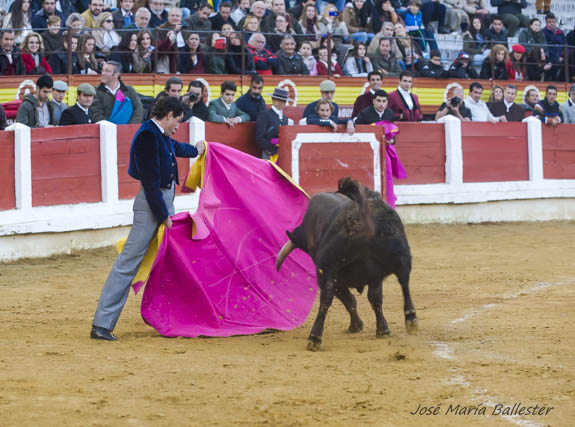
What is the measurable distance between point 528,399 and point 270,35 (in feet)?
29.1

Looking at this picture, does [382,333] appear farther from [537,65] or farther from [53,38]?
[537,65]

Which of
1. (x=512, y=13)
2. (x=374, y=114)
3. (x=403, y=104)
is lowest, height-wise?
(x=374, y=114)

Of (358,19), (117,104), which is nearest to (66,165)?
(117,104)

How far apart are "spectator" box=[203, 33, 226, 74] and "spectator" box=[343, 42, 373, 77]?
76.5 inches

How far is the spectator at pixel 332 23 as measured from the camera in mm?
13164

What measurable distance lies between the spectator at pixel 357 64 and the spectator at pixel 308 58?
0.52m

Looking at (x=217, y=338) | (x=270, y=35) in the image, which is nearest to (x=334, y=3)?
(x=270, y=35)

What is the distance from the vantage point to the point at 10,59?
10.4m

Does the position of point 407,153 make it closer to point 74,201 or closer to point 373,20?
point 373,20

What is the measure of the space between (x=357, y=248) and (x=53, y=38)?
255 inches

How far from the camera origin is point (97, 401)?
396cm

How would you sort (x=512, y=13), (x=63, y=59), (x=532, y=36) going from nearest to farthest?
(x=63, y=59) < (x=532, y=36) < (x=512, y=13)

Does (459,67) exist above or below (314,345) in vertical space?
above

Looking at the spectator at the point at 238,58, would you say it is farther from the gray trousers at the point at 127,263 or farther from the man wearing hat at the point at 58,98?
the gray trousers at the point at 127,263
